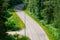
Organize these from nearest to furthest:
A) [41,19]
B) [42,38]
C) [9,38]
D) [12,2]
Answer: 1. [9,38]
2. [42,38]
3. [41,19]
4. [12,2]

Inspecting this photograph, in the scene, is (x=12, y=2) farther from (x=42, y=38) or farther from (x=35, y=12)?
(x=42, y=38)

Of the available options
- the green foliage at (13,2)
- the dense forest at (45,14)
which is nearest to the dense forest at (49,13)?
the dense forest at (45,14)

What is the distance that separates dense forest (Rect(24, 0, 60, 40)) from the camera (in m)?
33.0

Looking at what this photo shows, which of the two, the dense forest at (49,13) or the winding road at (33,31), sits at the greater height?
the dense forest at (49,13)

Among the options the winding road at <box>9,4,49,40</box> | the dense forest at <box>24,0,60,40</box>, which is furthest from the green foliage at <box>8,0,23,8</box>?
the winding road at <box>9,4,49,40</box>

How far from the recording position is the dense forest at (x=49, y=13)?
33031 mm

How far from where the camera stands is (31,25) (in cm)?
4303

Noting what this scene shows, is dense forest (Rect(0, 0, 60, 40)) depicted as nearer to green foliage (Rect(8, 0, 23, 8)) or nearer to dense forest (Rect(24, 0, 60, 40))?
dense forest (Rect(24, 0, 60, 40))

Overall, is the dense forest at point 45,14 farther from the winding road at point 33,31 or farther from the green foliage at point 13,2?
the green foliage at point 13,2

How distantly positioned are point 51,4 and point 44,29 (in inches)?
164

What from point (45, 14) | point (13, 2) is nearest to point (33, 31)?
point (45, 14)

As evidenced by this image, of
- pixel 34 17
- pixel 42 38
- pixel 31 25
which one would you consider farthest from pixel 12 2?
pixel 42 38

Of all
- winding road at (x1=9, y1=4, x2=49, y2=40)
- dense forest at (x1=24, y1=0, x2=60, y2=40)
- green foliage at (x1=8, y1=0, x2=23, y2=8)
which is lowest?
green foliage at (x1=8, y1=0, x2=23, y2=8)

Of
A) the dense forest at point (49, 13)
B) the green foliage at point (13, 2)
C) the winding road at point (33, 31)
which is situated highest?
the dense forest at point (49, 13)
